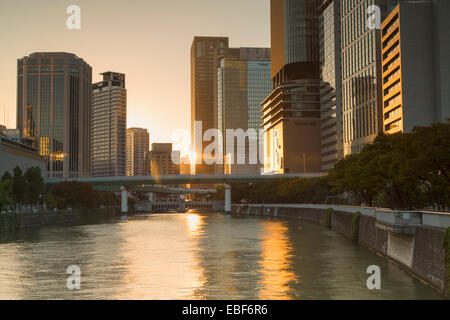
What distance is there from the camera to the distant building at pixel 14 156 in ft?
517

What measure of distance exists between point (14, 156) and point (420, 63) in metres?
117

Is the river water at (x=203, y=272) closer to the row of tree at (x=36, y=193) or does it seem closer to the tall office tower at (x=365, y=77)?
the row of tree at (x=36, y=193)

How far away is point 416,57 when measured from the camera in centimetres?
15088

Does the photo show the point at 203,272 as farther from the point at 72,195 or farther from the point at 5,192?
the point at 72,195

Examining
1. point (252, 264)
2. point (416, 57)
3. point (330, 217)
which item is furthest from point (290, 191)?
point (252, 264)

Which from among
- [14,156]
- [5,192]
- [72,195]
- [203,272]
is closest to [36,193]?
[5,192]

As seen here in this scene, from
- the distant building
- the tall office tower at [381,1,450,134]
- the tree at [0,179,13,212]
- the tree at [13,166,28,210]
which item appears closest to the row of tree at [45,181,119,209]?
the distant building

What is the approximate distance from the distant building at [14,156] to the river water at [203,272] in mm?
94844

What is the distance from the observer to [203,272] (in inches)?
1745

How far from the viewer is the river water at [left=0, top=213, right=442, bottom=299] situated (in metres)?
35.1

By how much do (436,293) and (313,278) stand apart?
32.6 ft

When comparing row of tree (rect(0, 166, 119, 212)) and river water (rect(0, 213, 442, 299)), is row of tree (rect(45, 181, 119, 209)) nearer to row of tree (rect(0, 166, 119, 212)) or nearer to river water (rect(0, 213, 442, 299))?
row of tree (rect(0, 166, 119, 212))
